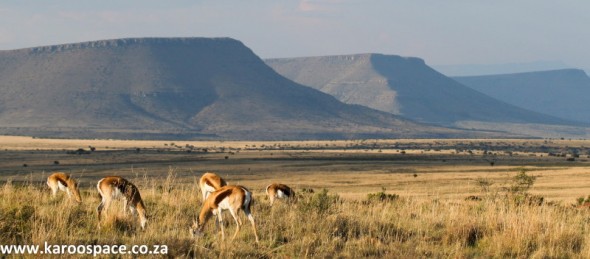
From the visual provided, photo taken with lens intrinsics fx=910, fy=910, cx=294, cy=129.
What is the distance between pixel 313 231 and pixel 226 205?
150 centimetres

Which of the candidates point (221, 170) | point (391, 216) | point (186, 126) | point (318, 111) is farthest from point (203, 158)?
point (318, 111)

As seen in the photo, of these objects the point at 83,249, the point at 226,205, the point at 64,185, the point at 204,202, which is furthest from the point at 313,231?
the point at 64,185

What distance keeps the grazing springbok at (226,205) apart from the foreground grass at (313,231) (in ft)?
0.73

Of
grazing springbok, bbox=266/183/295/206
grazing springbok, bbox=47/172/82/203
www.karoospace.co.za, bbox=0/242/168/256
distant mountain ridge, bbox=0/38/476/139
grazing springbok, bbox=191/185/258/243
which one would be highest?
distant mountain ridge, bbox=0/38/476/139

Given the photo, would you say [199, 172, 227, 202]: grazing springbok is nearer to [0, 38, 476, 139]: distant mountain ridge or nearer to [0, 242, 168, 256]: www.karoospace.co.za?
[0, 242, 168, 256]: www.karoospace.co.za

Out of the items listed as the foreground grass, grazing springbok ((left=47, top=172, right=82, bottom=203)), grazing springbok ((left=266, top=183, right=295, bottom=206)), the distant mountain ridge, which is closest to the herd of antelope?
the foreground grass

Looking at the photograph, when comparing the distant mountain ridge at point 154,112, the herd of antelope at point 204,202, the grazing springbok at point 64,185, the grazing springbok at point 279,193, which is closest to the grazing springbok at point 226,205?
the herd of antelope at point 204,202

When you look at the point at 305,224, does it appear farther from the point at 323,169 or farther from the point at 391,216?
the point at 323,169

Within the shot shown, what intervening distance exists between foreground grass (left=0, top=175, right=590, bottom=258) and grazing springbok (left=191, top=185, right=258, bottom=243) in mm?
223

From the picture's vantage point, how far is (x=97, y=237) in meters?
12.6

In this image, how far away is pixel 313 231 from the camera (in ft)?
46.1

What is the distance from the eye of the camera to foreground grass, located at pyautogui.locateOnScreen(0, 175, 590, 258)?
12.5 meters

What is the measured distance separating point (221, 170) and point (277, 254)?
4912 cm

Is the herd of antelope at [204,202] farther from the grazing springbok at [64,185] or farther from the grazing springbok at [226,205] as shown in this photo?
the grazing springbok at [64,185]
